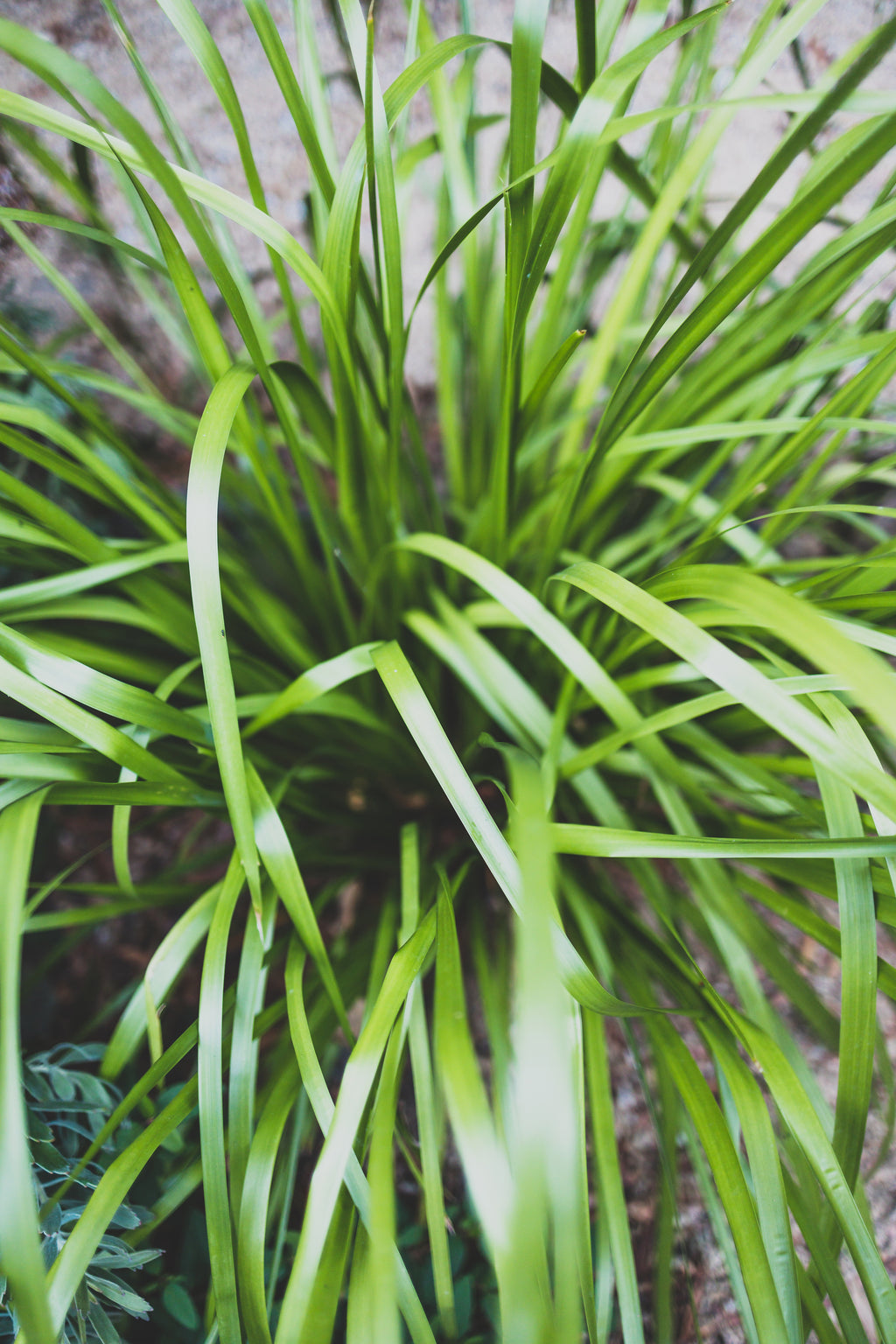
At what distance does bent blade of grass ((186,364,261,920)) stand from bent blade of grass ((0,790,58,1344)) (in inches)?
4.4

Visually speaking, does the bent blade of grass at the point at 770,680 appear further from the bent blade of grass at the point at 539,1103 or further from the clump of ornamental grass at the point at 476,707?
the bent blade of grass at the point at 539,1103

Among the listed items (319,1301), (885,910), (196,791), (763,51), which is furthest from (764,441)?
(319,1301)

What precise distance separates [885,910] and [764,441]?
431 millimetres

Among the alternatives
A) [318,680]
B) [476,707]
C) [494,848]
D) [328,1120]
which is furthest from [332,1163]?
[476,707]

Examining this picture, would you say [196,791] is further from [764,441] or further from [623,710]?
[764,441]

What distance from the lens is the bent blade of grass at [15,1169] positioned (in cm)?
27

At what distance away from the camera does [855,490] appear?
849 millimetres

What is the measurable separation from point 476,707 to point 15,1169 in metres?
0.46

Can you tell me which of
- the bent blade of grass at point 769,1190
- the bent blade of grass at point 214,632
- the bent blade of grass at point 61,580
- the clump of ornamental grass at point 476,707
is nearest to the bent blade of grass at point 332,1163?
the clump of ornamental grass at point 476,707

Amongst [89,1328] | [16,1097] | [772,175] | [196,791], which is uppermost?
[772,175]

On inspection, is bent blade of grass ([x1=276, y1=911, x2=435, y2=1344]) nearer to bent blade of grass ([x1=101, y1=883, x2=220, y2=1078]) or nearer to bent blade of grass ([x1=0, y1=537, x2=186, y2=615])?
bent blade of grass ([x1=101, y1=883, x2=220, y2=1078])

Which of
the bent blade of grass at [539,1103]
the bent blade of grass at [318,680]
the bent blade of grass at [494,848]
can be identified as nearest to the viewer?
the bent blade of grass at [539,1103]

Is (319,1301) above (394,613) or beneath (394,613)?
beneath

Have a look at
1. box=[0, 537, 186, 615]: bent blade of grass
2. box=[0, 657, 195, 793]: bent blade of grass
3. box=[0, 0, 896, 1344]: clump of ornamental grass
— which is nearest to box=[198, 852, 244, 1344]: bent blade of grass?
box=[0, 0, 896, 1344]: clump of ornamental grass
